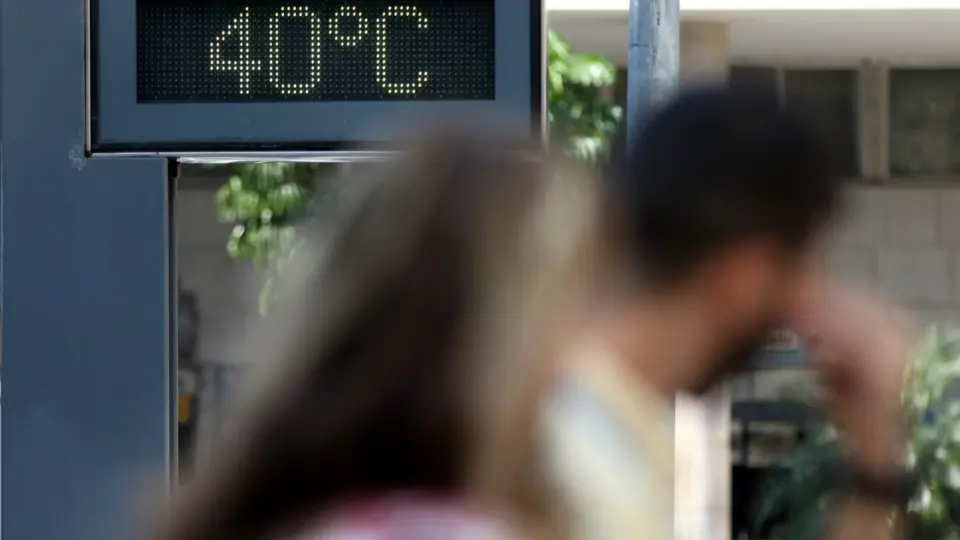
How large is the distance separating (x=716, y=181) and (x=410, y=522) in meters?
0.59

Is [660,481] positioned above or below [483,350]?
below

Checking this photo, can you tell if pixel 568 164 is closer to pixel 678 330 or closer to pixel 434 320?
pixel 678 330

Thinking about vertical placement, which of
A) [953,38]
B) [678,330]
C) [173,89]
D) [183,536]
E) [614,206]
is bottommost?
[183,536]

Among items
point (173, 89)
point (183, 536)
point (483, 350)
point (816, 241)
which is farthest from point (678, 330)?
point (173, 89)

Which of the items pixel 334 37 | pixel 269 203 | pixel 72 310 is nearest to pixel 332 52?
pixel 334 37

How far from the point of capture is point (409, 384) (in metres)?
1.16

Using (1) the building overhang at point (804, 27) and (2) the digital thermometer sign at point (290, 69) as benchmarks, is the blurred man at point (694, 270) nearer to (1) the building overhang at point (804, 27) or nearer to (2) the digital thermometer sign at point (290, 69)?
(2) the digital thermometer sign at point (290, 69)

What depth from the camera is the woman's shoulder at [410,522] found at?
112cm

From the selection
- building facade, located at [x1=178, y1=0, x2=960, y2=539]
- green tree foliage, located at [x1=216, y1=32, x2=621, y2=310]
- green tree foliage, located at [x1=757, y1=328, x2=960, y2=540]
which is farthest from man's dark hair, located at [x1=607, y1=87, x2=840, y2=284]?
building facade, located at [x1=178, y1=0, x2=960, y2=539]

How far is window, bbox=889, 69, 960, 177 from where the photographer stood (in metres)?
10.5

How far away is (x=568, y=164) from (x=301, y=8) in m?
1.32

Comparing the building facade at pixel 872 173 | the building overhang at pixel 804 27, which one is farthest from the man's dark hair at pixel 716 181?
the building facade at pixel 872 173

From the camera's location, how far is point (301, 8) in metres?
2.71

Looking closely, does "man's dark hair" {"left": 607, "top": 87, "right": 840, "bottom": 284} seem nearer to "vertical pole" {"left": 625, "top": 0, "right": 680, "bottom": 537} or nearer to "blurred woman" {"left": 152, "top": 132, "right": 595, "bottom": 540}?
"blurred woman" {"left": 152, "top": 132, "right": 595, "bottom": 540}
